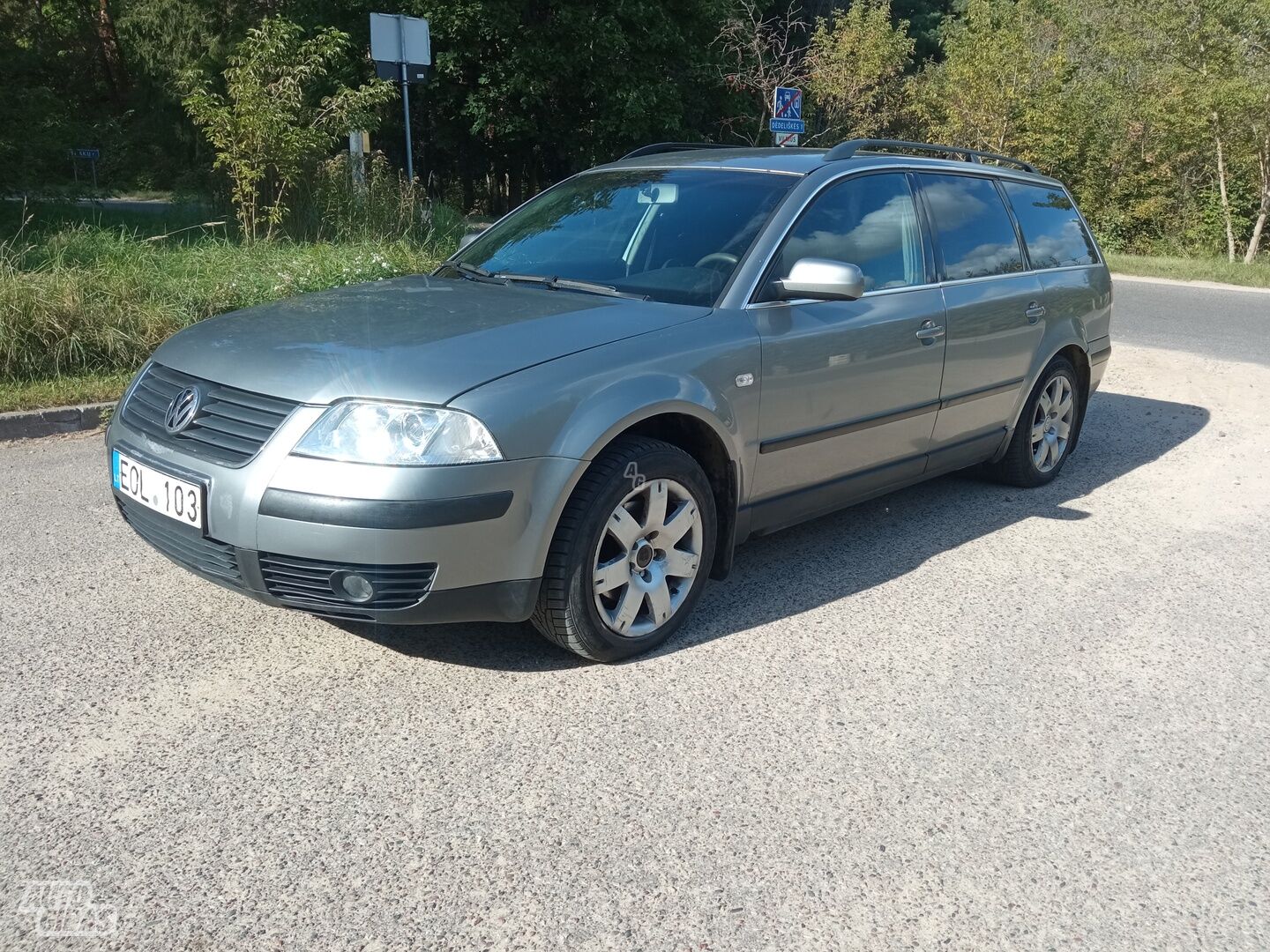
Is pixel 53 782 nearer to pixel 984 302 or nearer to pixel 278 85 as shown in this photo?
Result: pixel 984 302

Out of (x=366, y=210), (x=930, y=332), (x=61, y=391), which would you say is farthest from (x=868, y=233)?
(x=366, y=210)

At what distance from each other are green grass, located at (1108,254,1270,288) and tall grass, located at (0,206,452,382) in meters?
15.7

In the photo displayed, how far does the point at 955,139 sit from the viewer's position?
27.1 meters

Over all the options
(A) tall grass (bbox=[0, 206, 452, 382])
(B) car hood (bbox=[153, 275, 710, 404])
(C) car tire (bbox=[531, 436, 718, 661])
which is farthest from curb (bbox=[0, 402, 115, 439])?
(C) car tire (bbox=[531, 436, 718, 661])

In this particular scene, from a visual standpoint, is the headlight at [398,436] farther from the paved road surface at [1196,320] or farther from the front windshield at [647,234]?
the paved road surface at [1196,320]

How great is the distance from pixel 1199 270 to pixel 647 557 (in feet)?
66.9

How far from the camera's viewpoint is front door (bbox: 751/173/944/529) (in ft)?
13.1

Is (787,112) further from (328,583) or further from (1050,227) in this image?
(328,583)

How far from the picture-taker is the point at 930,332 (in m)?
4.60

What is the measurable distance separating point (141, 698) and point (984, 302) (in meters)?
3.82

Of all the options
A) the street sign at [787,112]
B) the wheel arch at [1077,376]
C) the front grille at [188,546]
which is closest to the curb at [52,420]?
the front grille at [188,546]

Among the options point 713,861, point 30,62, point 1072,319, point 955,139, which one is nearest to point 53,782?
point 713,861

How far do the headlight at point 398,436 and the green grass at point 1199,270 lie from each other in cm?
1947

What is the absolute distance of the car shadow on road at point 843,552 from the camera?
374 centimetres
